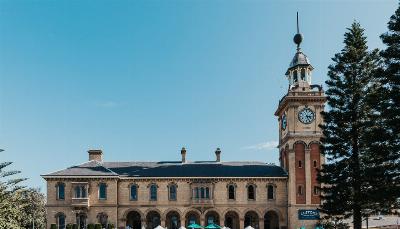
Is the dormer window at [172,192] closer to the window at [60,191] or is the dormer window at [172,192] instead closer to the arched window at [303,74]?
the window at [60,191]

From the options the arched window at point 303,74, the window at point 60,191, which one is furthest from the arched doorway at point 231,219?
the window at point 60,191

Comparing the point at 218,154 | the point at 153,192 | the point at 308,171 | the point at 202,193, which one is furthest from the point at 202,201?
the point at 308,171

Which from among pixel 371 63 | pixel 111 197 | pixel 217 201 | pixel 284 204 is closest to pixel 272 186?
pixel 284 204

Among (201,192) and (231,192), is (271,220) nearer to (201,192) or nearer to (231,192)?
(231,192)

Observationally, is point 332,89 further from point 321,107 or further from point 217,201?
point 217,201

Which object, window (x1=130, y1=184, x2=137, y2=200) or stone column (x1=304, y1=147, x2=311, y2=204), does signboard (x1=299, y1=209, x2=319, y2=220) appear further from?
window (x1=130, y1=184, x2=137, y2=200)

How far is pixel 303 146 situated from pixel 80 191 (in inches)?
1005

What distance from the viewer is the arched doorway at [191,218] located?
57.7 m

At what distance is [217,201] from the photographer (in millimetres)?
57000

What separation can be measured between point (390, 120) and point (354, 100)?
8.29 meters

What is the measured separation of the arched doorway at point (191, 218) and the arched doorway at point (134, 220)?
5419 mm

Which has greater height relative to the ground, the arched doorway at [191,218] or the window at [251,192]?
the window at [251,192]

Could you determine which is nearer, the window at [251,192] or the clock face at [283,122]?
the window at [251,192]

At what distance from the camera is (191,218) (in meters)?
58.1
